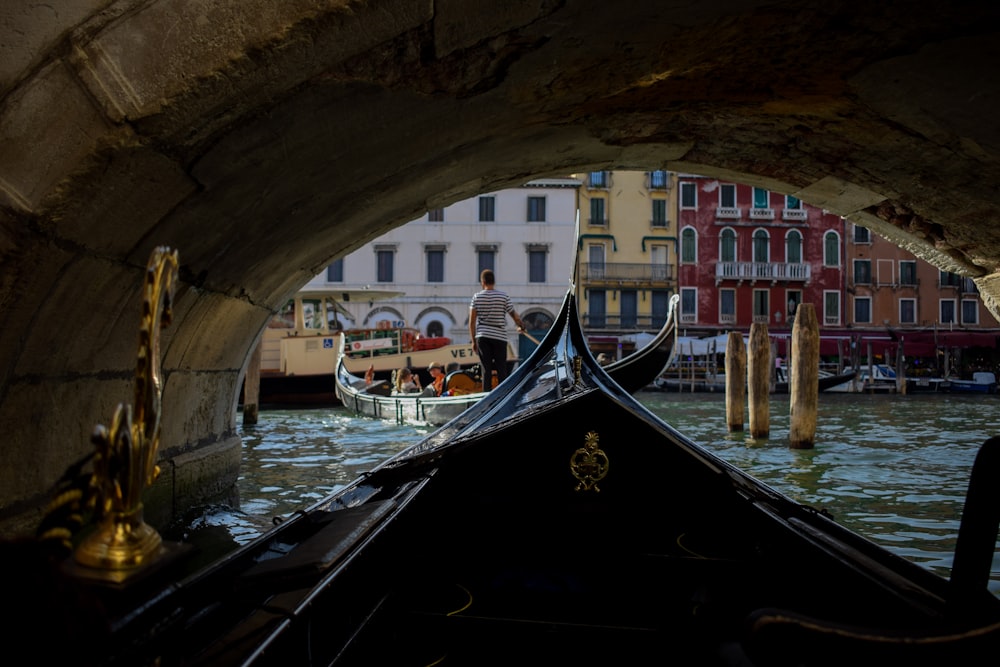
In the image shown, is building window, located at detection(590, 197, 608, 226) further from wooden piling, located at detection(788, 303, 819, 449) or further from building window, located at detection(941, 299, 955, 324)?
wooden piling, located at detection(788, 303, 819, 449)

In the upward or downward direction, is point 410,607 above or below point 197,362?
below

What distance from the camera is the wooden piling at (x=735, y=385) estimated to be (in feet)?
21.1

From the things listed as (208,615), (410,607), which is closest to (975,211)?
(410,607)

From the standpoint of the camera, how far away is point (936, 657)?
62 cm

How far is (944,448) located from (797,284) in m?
13.2

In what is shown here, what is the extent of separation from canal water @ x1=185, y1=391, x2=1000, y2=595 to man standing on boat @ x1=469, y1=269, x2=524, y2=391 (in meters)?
0.84

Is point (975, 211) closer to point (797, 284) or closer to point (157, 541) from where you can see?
point (157, 541)

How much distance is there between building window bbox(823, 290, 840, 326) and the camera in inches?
692

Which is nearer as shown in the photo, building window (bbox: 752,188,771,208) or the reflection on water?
the reflection on water

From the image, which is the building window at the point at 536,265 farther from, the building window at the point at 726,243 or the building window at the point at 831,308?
the building window at the point at 831,308

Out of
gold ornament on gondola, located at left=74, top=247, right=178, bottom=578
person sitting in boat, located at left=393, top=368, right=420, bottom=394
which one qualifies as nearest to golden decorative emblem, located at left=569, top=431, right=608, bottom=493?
gold ornament on gondola, located at left=74, top=247, right=178, bottom=578

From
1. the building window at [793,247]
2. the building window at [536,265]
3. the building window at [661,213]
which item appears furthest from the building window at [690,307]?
the building window at [536,265]

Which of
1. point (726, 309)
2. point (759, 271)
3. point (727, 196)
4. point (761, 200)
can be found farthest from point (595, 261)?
point (761, 200)

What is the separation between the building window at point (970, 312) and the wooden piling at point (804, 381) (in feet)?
48.8
